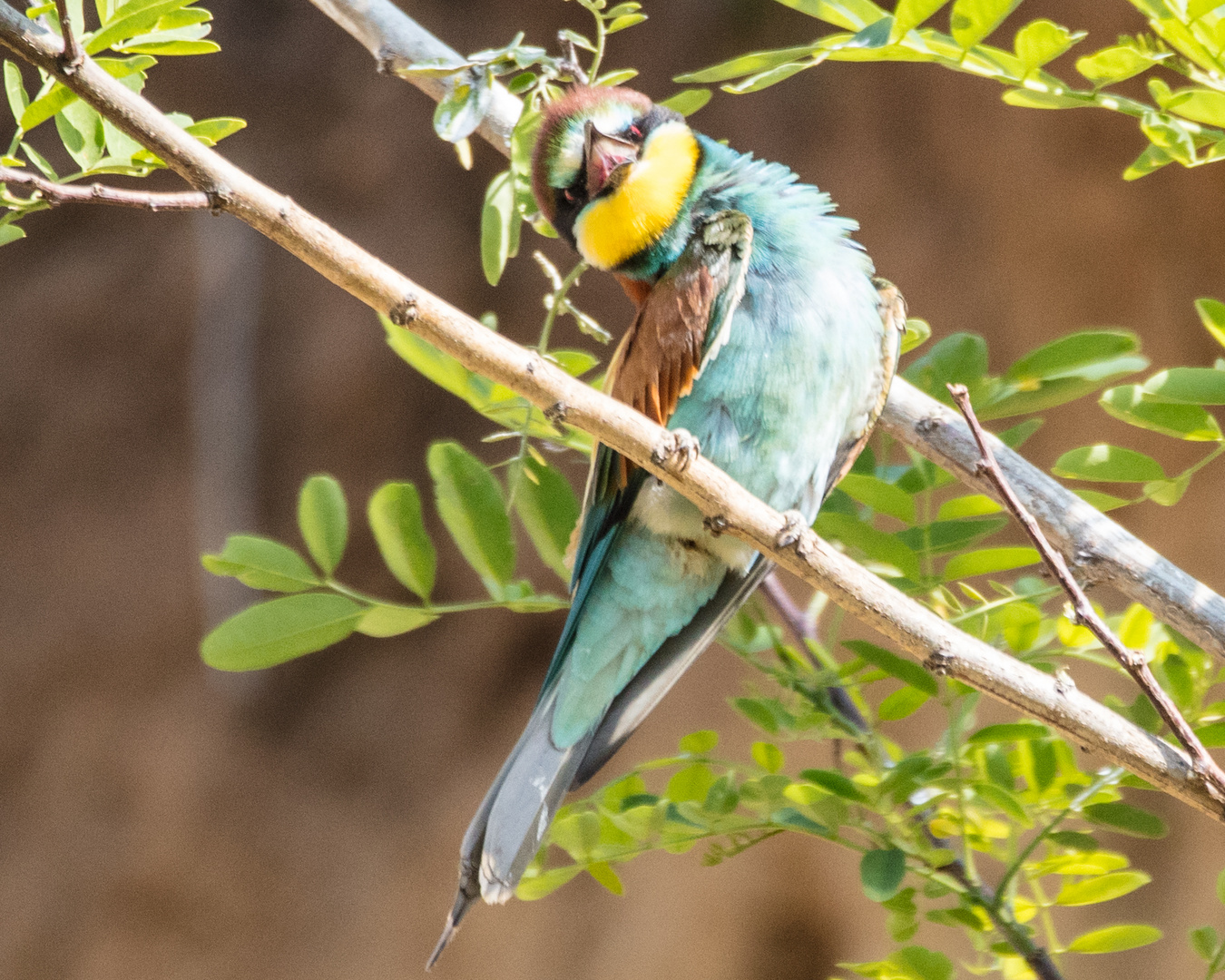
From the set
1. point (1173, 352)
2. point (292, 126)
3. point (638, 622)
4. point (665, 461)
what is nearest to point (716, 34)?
point (292, 126)

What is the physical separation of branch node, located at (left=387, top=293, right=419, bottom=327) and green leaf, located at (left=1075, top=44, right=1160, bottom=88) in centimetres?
44

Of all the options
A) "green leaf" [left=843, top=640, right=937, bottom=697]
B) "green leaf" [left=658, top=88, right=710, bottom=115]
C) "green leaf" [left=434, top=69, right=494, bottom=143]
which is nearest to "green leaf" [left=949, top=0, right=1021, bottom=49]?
"green leaf" [left=658, top=88, right=710, bottom=115]

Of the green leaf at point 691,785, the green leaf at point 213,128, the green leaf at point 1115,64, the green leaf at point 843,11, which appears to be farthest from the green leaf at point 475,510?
the green leaf at point 1115,64

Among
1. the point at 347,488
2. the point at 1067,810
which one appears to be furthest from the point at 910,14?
the point at 347,488

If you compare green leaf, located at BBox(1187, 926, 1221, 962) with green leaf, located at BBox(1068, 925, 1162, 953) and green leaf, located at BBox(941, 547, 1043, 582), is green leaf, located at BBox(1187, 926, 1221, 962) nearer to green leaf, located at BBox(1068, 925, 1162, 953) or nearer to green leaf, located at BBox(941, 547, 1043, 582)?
green leaf, located at BBox(1068, 925, 1162, 953)

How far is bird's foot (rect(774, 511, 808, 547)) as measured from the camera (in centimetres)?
75

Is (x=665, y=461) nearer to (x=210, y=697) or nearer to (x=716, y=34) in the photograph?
(x=716, y=34)

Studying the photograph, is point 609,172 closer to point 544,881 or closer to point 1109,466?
point 1109,466

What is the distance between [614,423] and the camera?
0.70m

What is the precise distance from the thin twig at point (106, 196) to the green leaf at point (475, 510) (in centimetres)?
43

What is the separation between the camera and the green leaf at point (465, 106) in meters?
0.86

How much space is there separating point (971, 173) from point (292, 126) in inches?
57.1

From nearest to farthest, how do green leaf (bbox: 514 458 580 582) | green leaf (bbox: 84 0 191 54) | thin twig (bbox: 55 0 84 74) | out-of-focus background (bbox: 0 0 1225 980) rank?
thin twig (bbox: 55 0 84 74) → green leaf (bbox: 84 0 191 54) → green leaf (bbox: 514 458 580 582) → out-of-focus background (bbox: 0 0 1225 980)

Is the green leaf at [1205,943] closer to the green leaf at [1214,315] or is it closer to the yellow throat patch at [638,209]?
the green leaf at [1214,315]
